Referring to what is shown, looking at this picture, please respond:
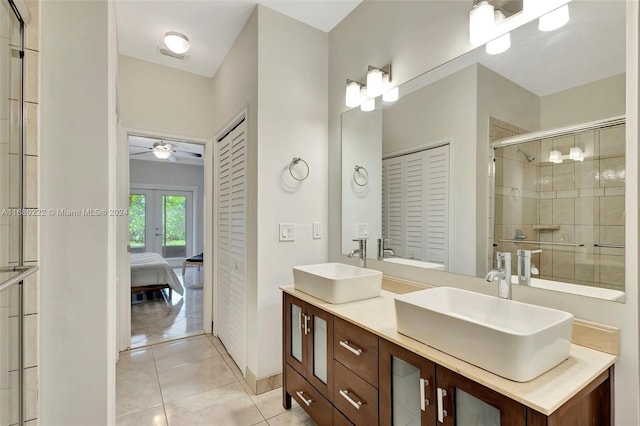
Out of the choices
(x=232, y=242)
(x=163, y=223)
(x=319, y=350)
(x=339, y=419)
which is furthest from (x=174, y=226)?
(x=339, y=419)

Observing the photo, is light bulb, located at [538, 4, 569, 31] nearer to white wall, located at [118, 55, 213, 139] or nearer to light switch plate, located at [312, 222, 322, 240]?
light switch plate, located at [312, 222, 322, 240]

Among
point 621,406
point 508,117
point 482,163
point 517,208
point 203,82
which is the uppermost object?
point 203,82

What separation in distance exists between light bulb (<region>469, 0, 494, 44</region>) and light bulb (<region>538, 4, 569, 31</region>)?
20 centimetres

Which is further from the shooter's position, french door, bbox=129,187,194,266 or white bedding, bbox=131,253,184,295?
french door, bbox=129,187,194,266

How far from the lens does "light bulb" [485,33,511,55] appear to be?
133 cm

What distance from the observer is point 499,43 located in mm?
1354

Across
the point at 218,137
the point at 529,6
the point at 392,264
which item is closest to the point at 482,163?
the point at 529,6

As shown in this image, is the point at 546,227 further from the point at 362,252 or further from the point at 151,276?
the point at 151,276

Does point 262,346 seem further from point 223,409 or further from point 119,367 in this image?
point 119,367

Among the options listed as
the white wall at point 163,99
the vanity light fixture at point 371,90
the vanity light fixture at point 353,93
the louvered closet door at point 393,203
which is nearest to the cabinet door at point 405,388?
the louvered closet door at point 393,203

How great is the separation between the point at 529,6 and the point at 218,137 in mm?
2602

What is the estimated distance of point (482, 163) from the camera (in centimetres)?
145

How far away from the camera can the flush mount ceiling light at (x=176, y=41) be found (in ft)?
7.89

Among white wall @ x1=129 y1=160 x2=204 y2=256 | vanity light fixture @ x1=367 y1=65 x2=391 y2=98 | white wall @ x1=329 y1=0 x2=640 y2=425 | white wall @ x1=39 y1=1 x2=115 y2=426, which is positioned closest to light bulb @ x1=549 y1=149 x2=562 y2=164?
white wall @ x1=329 y1=0 x2=640 y2=425
